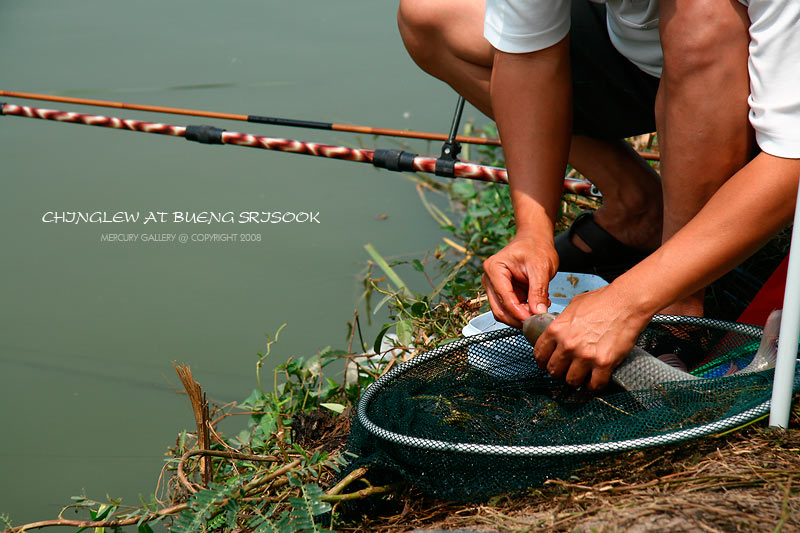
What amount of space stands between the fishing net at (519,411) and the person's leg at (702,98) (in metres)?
0.22

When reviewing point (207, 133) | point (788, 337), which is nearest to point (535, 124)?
point (788, 337)

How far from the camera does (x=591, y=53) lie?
1611mm

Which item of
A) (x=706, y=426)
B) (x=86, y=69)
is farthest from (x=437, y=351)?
(x=86, y=69)

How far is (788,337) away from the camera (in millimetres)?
958

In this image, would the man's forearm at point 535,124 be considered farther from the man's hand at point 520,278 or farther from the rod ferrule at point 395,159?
the rod ferrule at point 395,159

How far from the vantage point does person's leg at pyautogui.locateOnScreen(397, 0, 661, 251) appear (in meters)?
1.70

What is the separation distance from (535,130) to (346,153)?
957 millimetres

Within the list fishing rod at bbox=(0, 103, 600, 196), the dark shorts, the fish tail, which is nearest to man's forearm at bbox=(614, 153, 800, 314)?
the fish tail

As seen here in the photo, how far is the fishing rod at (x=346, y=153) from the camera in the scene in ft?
6.84

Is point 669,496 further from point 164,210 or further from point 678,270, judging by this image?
point 164,210

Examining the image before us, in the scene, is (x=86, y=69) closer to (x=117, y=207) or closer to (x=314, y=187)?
(x=117, y=207)

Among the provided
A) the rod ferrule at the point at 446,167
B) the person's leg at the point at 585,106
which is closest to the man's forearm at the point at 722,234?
the person's leg at the point at 585,106

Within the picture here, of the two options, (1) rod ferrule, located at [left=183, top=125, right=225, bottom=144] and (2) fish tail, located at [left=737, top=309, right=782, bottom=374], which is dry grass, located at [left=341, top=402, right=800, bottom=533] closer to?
(2) fish tail, located at [left=737, top=309, right=782, bottom=374]

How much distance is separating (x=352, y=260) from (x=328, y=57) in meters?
1.61
